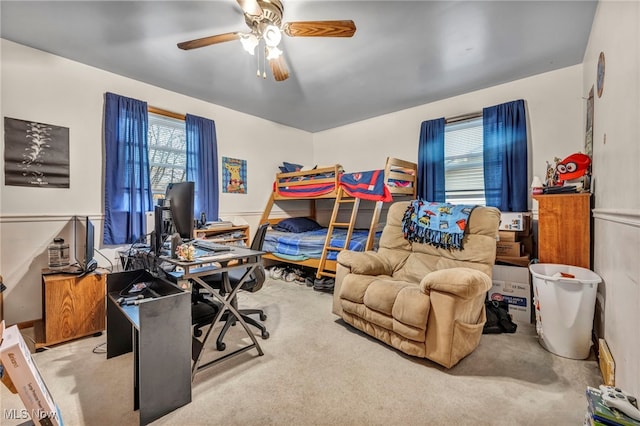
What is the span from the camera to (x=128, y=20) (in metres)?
2.16

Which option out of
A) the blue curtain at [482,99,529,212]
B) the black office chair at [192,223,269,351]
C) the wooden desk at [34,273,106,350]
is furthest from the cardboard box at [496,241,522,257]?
the wooden desk at [34,273,106,350]

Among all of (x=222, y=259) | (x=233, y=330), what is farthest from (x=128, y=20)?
(x=233, y=330)

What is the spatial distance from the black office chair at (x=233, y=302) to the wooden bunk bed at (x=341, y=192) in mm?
1170

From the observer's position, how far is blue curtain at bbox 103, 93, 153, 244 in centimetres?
298

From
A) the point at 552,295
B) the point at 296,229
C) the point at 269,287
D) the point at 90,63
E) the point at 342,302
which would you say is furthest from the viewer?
the point at 296,229

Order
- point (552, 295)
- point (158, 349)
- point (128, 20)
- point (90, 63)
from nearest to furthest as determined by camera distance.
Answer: point (158, 349), point (552, 295), point (128, 20), point (90, 63)

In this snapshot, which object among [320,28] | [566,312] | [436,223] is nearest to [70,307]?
[320,28]

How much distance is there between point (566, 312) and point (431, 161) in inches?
94.1

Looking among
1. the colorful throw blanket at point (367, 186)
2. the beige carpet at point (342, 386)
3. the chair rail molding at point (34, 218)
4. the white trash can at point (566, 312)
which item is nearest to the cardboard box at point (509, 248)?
the white trash can at point (566, 312)

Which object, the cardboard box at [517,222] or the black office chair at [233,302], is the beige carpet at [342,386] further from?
the cardboard box at [517,222]

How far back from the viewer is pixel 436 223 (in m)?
2.55

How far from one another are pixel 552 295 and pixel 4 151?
15.5 ft

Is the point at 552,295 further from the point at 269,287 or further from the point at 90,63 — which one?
the point at 90,63

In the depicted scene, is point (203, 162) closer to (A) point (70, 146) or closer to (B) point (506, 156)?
(A) point (70, 146)
